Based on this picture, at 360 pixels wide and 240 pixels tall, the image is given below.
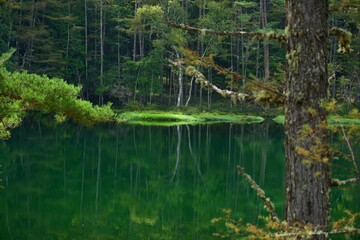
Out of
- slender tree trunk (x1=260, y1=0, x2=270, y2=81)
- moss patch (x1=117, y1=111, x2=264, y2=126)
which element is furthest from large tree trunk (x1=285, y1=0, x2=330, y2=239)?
slender tree trunk (x1=260, y1=0, x2=270, y2=81)

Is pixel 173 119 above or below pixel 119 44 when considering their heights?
below

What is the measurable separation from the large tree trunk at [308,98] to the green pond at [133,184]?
732 centimetres

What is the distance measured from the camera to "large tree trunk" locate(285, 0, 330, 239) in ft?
13.4

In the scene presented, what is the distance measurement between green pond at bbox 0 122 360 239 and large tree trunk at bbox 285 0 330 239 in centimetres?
732

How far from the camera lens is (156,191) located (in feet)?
60.4

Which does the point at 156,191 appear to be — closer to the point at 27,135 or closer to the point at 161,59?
the point at 27,135

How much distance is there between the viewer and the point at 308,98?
4.09m

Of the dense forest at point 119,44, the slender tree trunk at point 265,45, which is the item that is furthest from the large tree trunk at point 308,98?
the slender tree trunk at point 265,45

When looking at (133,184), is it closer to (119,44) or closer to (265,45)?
(265,45)

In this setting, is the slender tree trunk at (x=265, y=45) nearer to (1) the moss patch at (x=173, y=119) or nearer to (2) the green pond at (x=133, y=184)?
(1) the moss patch at (x=173, y=119)

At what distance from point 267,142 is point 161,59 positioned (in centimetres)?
2313

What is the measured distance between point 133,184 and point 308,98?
1592 cm

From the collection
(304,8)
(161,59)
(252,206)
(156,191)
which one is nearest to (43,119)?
(161,59)

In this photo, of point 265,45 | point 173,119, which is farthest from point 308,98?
point 265,45
